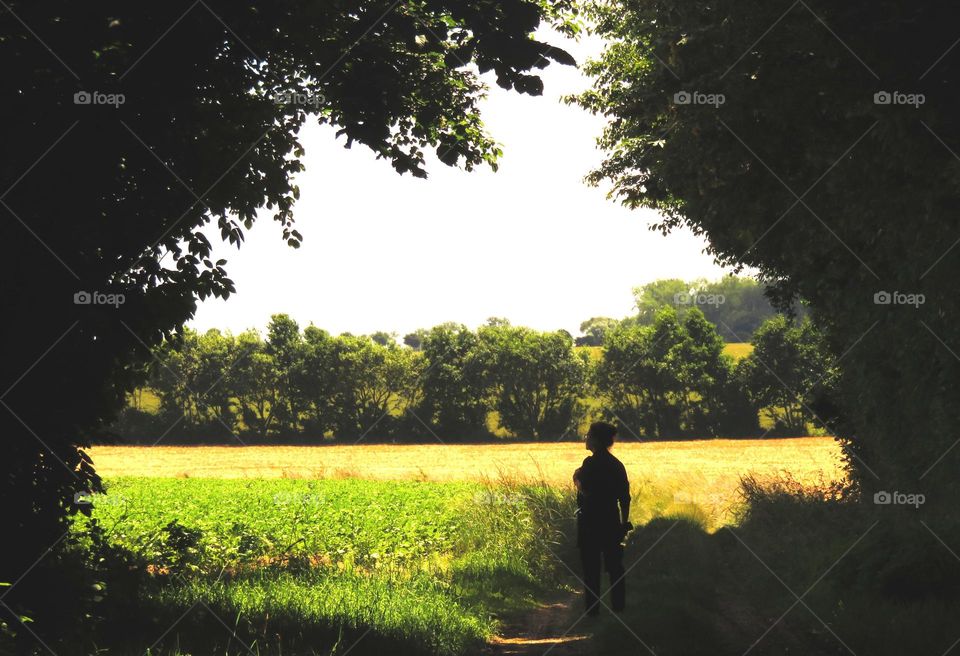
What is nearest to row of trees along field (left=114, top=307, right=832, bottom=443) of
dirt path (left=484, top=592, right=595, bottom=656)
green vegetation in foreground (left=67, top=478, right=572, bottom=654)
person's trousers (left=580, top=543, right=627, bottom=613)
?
green vegetation in foreground (left=67, top=478, right=572, bottom=654)

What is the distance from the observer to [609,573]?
974 centimetres

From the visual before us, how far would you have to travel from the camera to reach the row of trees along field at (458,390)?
6375cm

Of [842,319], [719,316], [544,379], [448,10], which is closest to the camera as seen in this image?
[448,10]

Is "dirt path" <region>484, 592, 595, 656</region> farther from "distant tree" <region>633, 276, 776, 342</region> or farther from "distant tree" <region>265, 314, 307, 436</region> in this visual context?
"distant tree" <region>633, 276, 776, 342</region>

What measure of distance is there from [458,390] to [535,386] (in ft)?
21.4

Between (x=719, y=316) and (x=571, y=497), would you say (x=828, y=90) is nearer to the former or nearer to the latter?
(x=571, y=497)

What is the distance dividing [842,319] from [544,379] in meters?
54.8

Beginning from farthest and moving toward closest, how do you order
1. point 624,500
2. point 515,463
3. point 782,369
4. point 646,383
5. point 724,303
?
point 724,303, point 646,383, point 782,369, point 515,463, point 624,500

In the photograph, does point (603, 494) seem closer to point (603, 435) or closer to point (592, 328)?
point (603, 435)

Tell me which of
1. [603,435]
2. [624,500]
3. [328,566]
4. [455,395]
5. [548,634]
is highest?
[455,395]

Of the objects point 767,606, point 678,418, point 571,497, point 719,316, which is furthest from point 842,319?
point 719,316

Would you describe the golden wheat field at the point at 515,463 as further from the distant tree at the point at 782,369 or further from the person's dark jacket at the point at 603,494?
the person's dark jacket at the point at 603,494

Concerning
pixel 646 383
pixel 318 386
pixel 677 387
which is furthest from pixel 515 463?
pixel 318 386

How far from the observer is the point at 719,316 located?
14912cm
